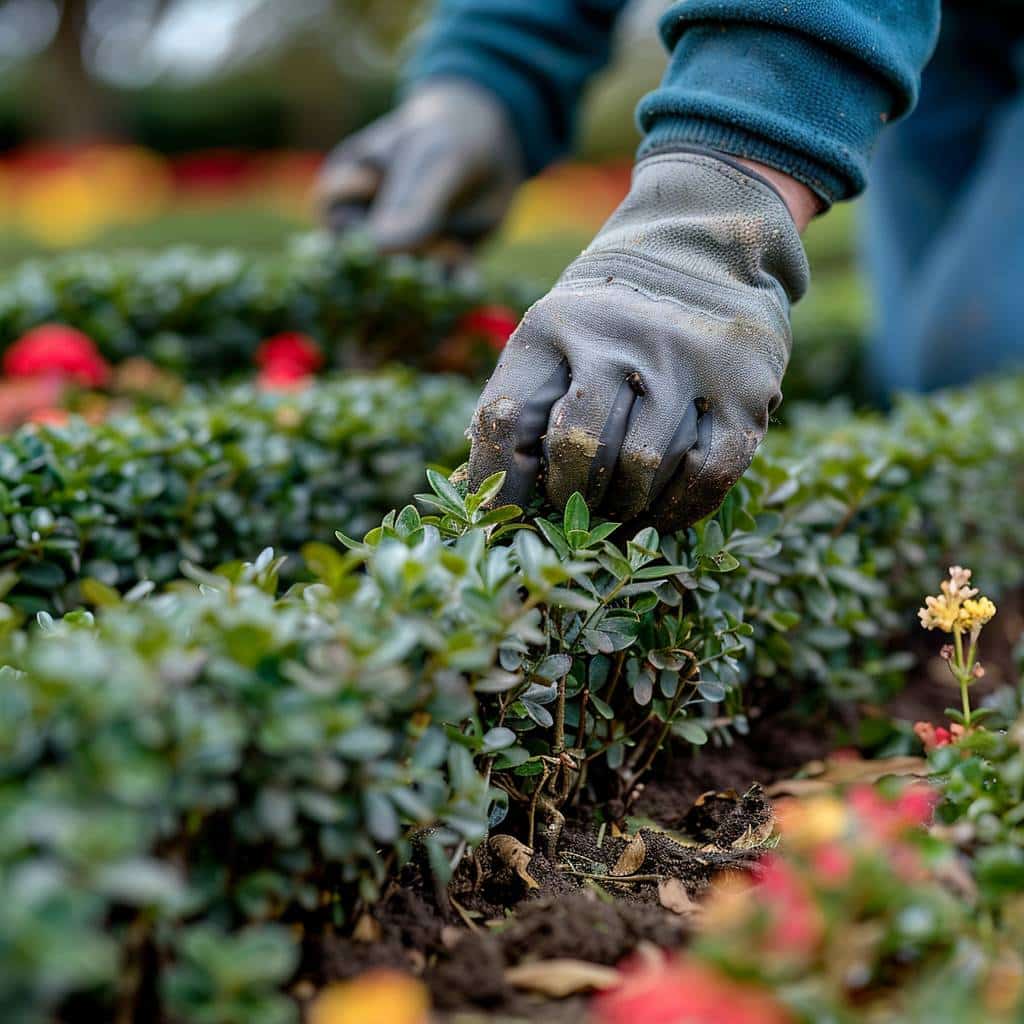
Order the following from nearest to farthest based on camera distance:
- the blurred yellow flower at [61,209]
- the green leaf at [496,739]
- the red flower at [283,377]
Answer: the green leaf at [496,739], the red flower at [283,377], the blurred yellow flower at [61,209]

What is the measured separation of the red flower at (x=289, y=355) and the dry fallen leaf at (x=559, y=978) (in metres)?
2.29

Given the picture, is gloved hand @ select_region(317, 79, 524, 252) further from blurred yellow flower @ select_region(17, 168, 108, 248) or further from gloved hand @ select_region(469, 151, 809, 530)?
blurred yellow flower @ select_region(17, 168, 108, 248)

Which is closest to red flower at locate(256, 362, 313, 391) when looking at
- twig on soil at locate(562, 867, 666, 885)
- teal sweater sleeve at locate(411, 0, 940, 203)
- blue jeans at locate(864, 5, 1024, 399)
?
teal sweater sleeve at locate(411, 0, 940, 203)

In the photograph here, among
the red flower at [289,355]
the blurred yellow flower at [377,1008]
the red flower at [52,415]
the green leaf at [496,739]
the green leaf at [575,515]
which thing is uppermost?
the red flower at [289,355]

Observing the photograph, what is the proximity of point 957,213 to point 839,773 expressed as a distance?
2.58 meters

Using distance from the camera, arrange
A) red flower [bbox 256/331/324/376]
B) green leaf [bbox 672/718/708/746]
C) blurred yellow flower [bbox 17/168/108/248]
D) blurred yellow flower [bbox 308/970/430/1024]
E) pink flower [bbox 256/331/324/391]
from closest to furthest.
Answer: blurred yellow flower [bbox 308/970/430/1024]
green leaf [bbox 672/718/708/746]
pink flower [bbox 256/331/324/391]
red flower [bbox 256/331/324/376]
blurred yellow flower [bbox 17/168/108/248]

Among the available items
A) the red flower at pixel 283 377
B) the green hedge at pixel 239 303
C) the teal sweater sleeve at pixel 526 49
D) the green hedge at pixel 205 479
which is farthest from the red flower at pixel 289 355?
the teal sweater sleeve at pixel 526 49

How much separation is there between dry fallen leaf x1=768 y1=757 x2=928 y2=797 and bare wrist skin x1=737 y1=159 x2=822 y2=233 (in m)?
0.85

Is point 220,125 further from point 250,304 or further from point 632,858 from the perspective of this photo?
point 632,858

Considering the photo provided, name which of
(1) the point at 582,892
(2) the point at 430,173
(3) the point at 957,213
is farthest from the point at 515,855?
(3) the point at 957,213

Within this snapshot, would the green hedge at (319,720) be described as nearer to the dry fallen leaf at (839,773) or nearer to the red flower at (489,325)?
the dry fallen leaf at (839,773)

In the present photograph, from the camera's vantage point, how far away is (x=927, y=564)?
6.91 feet

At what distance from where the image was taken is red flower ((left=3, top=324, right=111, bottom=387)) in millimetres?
2809

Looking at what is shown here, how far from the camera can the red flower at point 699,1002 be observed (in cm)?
72
